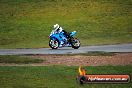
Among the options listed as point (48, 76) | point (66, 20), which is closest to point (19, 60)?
point (48, 76)

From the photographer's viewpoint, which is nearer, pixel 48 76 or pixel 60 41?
pixel 48 76

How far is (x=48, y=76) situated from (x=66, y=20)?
29.2m

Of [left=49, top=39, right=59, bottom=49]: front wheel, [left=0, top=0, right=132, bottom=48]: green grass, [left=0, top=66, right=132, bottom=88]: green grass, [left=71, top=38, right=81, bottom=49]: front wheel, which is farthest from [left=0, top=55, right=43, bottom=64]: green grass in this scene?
[left=0, top=0, right=132, bottom=48]: green grass

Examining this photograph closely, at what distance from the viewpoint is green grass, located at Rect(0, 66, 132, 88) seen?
17.3 meters

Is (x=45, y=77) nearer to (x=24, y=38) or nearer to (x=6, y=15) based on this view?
(x=24, y=38)

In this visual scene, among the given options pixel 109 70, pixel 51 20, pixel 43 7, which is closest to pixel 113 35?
pixel 51 20

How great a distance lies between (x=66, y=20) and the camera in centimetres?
4756

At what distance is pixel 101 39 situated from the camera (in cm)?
3941

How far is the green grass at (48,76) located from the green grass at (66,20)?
1719 centimetres

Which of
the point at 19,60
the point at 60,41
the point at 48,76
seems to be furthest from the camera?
the point at 60,41

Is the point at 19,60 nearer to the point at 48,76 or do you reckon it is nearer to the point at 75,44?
the point at 48,76

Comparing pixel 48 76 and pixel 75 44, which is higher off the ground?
pixel 48 76

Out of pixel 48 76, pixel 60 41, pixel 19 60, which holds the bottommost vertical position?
pixel 60 41

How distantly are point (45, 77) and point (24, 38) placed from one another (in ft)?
75.2
